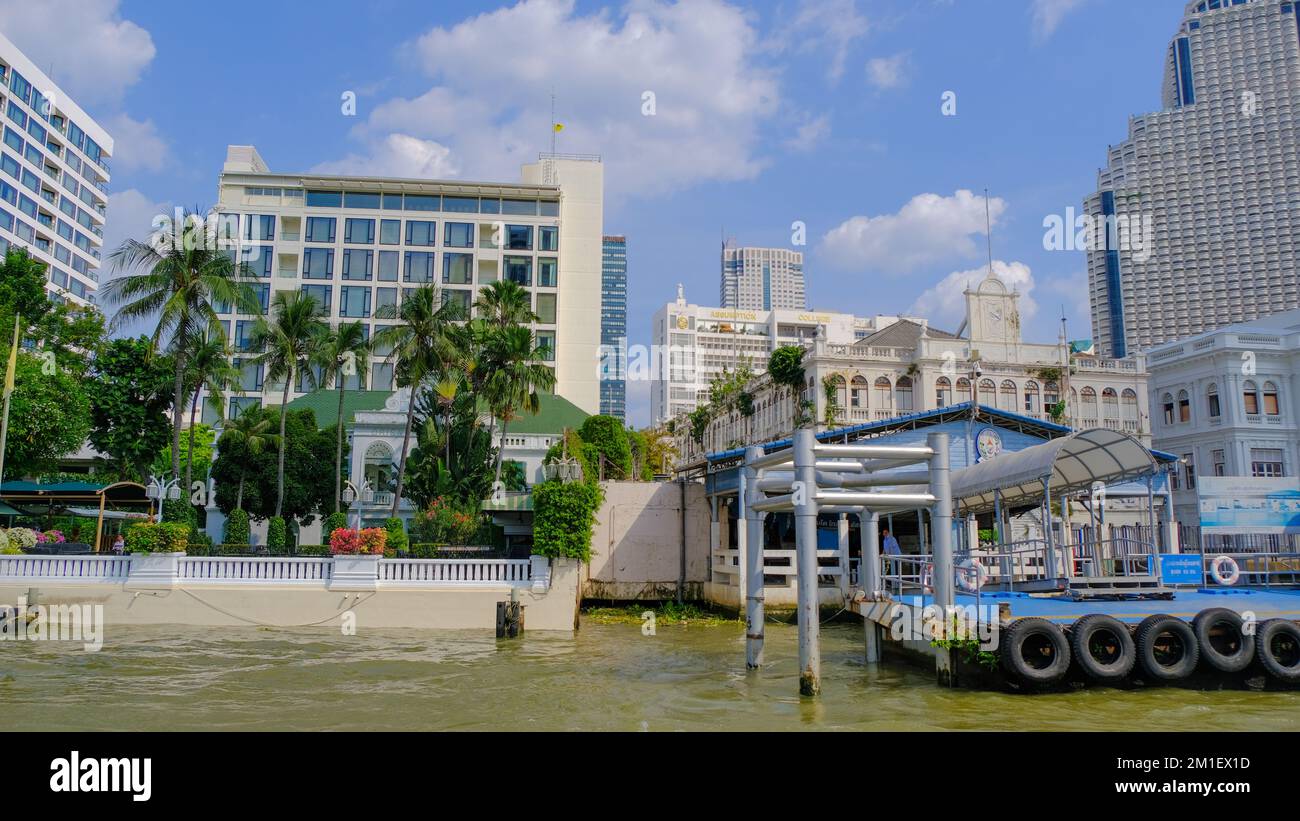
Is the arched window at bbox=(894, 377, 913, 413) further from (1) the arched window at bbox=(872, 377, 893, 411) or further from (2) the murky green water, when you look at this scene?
Result: (2) the murky green water

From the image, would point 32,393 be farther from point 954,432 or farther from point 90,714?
point 954,432

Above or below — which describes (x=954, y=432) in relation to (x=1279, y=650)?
above

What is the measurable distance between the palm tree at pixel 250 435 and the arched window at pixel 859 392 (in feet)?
100

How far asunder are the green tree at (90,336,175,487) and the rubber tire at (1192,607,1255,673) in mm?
42260

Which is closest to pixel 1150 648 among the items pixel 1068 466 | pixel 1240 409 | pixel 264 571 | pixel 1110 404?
→ pixel 1068 466

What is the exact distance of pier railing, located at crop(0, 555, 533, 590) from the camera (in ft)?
73.7

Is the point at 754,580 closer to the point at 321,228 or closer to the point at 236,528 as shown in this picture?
the point at 236,528

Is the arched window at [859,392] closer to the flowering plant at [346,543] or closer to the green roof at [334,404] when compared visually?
the green roof at [334,404]

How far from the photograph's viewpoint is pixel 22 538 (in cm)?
2511
